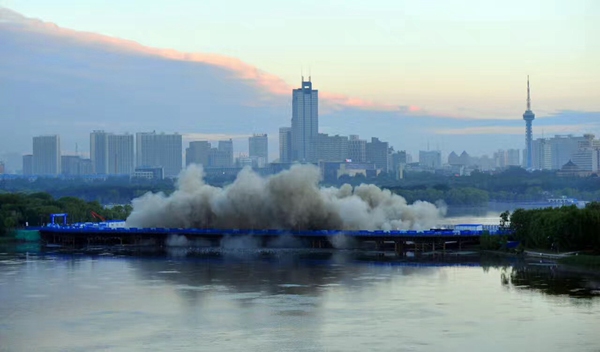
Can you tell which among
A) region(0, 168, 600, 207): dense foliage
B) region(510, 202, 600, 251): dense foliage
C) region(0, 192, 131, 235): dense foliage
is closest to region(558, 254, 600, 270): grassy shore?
region(510, 202, 600, 251): dense foliage

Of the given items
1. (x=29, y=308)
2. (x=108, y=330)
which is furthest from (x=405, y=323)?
(x=29, y=308)

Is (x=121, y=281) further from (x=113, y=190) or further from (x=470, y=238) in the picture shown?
(x=113, y=190)

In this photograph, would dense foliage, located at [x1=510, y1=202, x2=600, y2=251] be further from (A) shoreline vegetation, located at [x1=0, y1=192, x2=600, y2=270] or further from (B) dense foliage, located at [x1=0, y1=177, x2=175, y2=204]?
(B) dense foliage, located at [x1=0, y1=177, x2=175, y2=204]

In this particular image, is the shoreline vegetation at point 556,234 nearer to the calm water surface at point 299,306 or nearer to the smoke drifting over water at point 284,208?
the calm water surface at point 299,306

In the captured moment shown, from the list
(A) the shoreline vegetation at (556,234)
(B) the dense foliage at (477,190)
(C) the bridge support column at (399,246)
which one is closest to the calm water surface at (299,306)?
(A) the shoreline vegetation at (556,234)

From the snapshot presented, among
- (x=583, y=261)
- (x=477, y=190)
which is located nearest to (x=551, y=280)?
(x=583, y=261)

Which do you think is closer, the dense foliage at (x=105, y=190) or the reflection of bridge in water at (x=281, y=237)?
the reflection of bridge in water at (x=281, y=237)

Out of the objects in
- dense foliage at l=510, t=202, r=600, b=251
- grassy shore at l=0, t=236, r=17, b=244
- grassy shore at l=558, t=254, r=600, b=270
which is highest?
dense foliage at l=510, t=202, r=600, b=251
